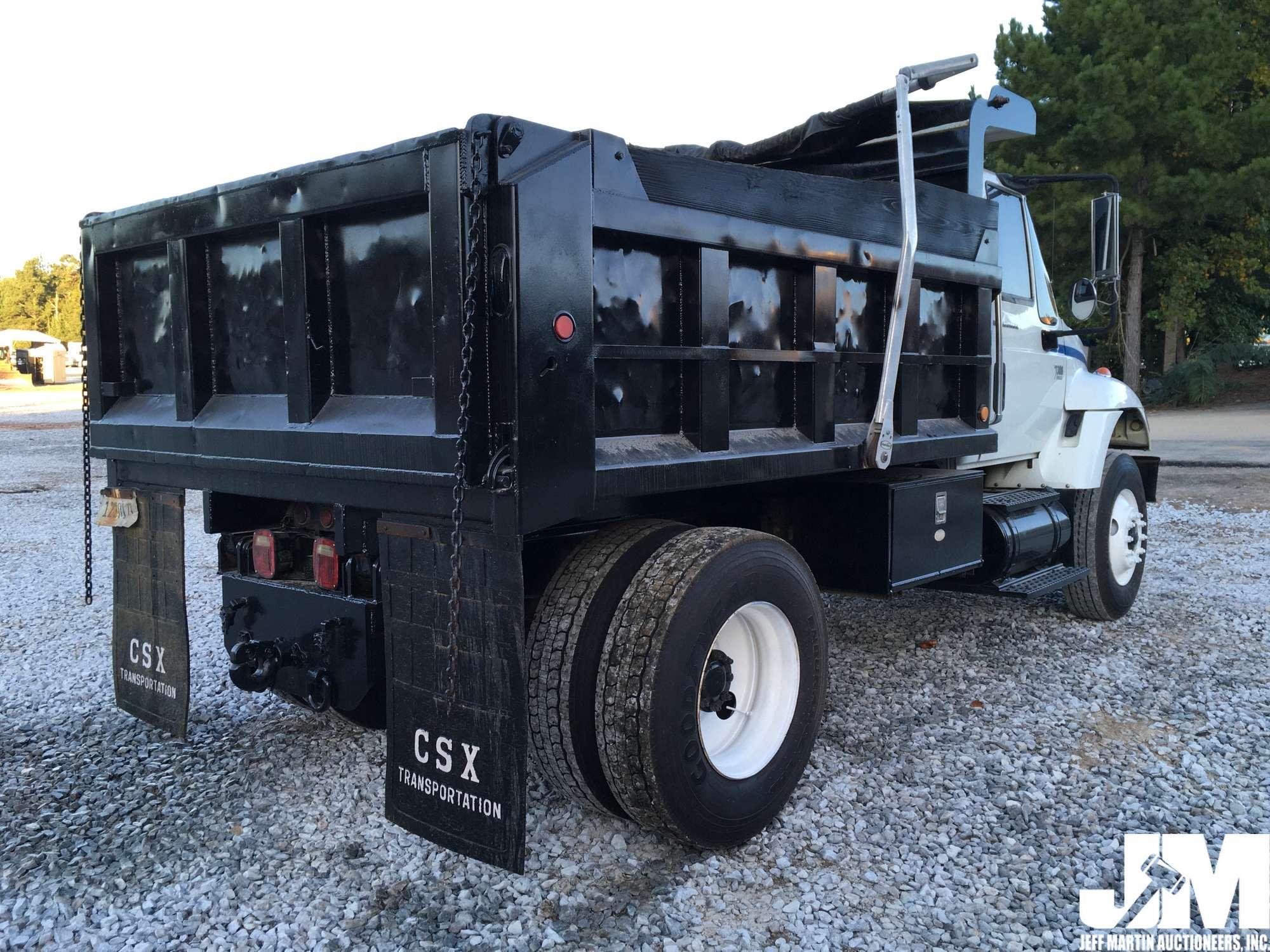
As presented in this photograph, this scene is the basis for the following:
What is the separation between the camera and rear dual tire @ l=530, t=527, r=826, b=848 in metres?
2.99

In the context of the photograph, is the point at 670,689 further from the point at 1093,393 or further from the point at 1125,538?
the point at 1125,538

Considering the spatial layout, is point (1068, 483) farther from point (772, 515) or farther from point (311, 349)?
point (311, 349)

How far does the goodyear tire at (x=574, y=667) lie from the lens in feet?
9.98

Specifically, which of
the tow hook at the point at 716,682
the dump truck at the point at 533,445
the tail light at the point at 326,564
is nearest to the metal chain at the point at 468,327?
the dump truck at the point at 533,445

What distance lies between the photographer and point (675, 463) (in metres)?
3.22

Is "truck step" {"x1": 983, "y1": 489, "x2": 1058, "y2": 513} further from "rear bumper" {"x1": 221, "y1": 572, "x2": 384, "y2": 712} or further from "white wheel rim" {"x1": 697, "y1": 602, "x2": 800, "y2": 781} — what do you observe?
"rear bumper" {"x1": 221, "y1": 572, "x2": 384, "y2": 712}

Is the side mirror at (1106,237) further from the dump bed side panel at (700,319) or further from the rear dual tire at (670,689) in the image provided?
the rear dual tire at (670,689)

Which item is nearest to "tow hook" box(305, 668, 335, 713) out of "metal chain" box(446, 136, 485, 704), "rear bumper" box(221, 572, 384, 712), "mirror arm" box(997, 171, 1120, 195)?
"rear bumper" box(221, 572, 384, 712)

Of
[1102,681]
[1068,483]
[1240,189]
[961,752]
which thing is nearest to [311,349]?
[961,752]

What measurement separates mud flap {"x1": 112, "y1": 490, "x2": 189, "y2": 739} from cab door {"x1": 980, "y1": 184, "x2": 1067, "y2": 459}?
3.92 meters

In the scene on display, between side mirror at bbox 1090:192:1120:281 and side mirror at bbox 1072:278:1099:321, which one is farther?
side mirror at bbox 1072:278:1099:321

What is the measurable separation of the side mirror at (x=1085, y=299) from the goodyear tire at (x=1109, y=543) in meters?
0.97

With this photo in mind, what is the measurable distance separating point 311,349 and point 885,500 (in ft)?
7.55

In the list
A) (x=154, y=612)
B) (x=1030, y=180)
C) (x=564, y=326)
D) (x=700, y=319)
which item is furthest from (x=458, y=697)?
(x=1030, y=180)
